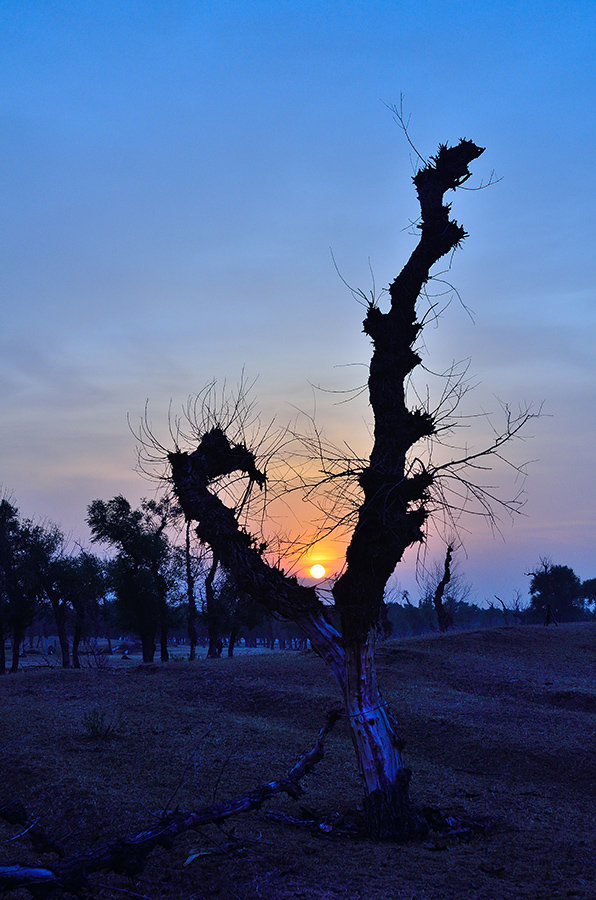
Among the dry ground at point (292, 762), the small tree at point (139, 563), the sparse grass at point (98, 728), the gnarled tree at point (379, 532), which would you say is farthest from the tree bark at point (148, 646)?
the gnarled tree at point (379, 532)

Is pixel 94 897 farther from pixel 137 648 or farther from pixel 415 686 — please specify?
pixel 137 648

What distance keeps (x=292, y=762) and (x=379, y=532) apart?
5.89m

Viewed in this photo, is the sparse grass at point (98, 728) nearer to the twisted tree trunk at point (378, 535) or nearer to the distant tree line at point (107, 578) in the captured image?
the twisted tree trunk at point (378, 535)

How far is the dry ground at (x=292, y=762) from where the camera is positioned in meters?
6.88

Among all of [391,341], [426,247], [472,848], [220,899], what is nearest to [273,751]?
[472,848]

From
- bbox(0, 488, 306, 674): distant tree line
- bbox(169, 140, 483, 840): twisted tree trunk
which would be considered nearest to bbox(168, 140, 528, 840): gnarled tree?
bbox(169, 140, 483, 840): twisted tree trunk

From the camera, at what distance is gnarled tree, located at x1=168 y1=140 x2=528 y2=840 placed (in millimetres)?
8094

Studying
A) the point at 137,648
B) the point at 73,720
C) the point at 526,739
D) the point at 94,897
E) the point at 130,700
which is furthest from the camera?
the point at 137,648

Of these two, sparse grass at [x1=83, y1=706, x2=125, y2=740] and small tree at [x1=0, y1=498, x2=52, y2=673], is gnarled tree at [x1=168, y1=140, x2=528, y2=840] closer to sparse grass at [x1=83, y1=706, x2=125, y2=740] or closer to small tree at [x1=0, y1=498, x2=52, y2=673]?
sparse grass at [x1=83, y1=706, x2=125, y2=740]

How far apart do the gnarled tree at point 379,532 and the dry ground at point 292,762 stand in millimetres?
923

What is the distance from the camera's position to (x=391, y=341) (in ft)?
27.9

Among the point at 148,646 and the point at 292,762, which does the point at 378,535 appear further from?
the point at 148,646

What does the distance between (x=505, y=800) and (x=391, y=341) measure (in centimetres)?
649

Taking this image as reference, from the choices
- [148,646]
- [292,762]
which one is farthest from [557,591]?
[292,762]
